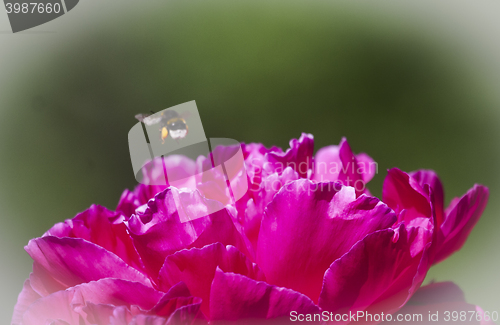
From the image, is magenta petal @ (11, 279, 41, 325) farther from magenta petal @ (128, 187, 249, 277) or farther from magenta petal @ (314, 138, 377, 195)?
magenta petal @ (314, 138, 377, 195)

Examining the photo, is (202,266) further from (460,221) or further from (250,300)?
(460,221)

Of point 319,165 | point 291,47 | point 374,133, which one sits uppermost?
point 291,47

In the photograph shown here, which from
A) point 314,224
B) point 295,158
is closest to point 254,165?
point 295,158

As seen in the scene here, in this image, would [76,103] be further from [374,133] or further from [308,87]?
[374,133]

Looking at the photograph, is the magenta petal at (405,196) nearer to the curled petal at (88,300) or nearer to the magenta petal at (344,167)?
the magenta petal at (344,167)

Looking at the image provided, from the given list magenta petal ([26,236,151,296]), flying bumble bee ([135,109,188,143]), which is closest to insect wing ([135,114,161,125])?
flying bumble bee ([135,109,188,143])

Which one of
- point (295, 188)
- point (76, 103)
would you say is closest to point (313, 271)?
point (295, 188)
